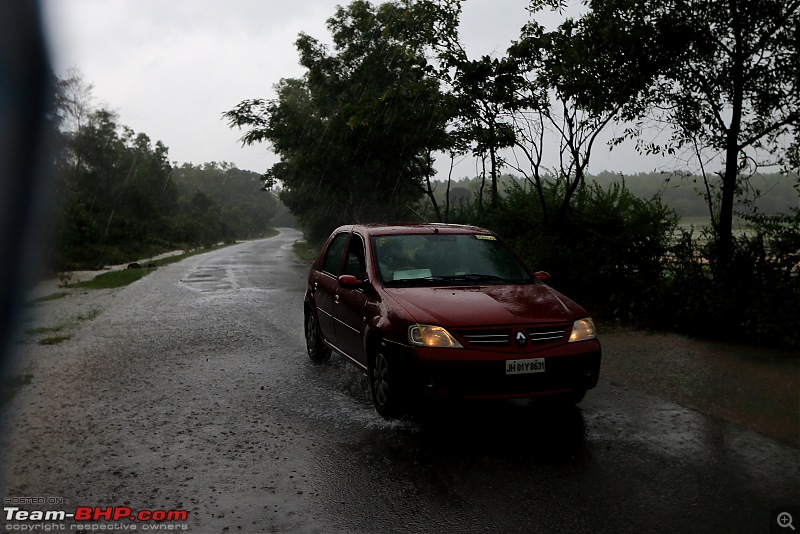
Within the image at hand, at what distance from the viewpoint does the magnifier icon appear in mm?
3714

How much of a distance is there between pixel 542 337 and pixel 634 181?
784 centimetres

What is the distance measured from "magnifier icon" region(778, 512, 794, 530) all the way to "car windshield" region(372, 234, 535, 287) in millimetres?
3146

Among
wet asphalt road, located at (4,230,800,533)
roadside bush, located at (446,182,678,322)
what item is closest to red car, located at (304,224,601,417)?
wet asphalt road, located at (4,230,800,533)

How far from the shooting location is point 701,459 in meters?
4.82

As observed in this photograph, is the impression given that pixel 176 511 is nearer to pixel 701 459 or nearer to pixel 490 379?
pixel 490 379

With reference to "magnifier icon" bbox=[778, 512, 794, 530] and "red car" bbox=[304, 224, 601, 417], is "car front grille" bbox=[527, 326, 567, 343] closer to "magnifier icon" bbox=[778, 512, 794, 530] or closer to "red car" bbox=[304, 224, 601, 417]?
"red car" bbox=[304, 224, 601, 417]

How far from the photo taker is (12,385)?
7.30 m

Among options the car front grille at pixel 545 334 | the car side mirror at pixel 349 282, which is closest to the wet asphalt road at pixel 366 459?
the car front grille at pixel 545 334

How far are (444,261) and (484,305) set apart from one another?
1.17 metres

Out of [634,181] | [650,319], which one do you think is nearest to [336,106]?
[634,181]

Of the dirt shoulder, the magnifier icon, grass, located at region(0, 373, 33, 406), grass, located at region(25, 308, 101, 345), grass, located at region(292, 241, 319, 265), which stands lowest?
grass, located at region(292, 241, 319, 265)

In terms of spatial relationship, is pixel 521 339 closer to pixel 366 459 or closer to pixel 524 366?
pixel 524 366

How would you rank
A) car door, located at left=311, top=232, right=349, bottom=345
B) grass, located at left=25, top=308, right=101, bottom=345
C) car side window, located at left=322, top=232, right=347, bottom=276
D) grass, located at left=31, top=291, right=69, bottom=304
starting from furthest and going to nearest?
grass, located at left=31, top=291, right=69, bottom=304 → grass, located at left=25, top=308, right=101, bottom=345 → car side window, located at left=322, top=232, right=347, bottom=276 → car door, located at left=311, top=232, right=349, bottom=345

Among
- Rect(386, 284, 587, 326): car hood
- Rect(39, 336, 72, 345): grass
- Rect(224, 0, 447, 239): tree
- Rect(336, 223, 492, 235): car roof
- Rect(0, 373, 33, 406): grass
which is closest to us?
Rect(386, 284, 587, 326): car hood
